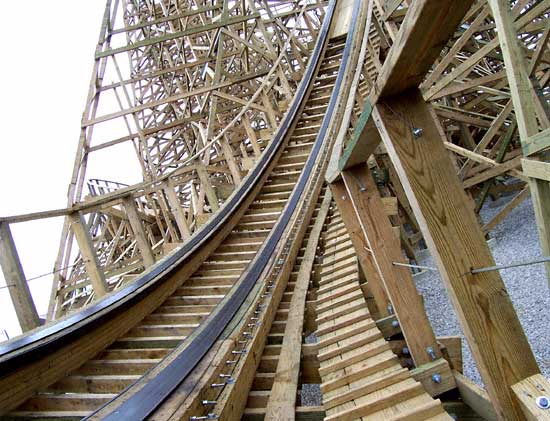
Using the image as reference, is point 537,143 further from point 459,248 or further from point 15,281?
point 15,281

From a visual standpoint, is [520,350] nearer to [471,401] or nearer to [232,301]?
[471,401]

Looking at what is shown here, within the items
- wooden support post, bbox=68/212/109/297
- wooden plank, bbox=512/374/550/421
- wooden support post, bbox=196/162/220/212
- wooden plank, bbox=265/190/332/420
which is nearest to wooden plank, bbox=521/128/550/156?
wooden plank, bbox=512/374/550/421

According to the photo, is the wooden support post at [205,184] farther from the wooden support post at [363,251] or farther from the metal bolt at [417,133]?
the metal bolt at [417,133]

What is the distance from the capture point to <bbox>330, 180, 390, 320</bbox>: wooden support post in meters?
2.75

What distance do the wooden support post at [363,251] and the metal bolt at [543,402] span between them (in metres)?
1.59

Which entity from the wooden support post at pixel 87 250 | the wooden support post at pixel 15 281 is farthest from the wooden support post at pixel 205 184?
the wooden support post at pixel 15 281

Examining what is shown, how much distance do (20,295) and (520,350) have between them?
2.72 m

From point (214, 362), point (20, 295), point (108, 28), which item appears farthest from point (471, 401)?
point (108, 28)

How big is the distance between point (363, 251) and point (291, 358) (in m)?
0.82

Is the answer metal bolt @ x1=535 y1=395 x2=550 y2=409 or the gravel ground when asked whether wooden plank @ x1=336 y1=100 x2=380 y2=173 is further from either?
the gravel ground

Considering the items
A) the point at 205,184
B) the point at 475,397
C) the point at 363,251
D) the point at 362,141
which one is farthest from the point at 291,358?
the point at 205,184

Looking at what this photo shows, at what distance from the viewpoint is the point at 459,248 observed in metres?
1.22

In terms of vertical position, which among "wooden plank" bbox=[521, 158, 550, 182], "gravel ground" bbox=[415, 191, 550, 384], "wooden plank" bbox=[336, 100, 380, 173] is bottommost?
"gravel ground" bbox=[415, 191, 550, 384]

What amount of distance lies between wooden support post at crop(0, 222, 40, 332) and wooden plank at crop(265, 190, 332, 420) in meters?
1.58
